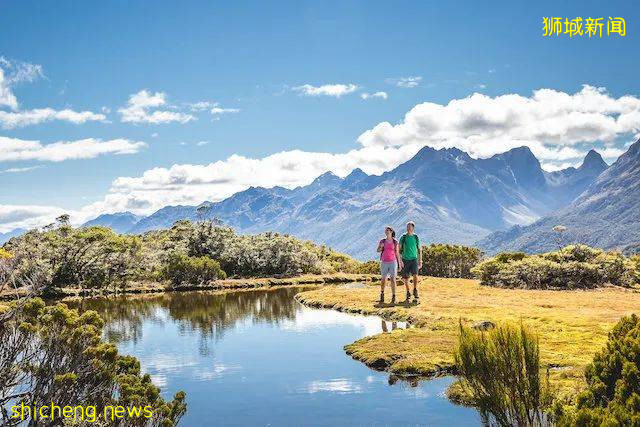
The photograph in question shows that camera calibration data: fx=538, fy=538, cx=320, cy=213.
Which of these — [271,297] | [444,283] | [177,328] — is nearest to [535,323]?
[177,328]

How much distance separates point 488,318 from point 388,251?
7.82m

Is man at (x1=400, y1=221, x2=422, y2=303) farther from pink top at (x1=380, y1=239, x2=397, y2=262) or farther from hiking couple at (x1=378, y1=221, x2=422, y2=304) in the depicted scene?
pink top at (x1=380, y1=239, x2=397, y2=262)

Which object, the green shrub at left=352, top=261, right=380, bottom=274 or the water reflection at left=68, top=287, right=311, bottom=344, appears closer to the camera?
the water reflection at left=68, top=287, right=311, bottom=344

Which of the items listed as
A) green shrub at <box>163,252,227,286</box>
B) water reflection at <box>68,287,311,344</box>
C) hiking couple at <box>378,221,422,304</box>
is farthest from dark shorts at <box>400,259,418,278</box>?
green shrub at <box>163,252,227,286</box>

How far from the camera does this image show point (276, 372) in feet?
64.0

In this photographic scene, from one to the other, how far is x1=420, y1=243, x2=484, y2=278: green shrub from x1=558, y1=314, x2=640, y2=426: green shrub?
168 feet

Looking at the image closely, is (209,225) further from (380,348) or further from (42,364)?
(42,364)

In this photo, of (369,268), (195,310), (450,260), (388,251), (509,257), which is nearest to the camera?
→ (388,251)

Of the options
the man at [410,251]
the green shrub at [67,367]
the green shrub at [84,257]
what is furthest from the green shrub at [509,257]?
the green shrub at [84,257]

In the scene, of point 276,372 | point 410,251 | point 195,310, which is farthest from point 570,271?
point 276,372

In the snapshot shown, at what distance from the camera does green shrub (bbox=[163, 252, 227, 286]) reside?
212 feet

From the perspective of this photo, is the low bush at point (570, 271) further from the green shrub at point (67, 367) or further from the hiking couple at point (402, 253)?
the green shrub at point (67, 367)

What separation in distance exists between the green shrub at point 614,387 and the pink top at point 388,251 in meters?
20.7

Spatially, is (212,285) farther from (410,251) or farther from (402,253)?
(410,251)
